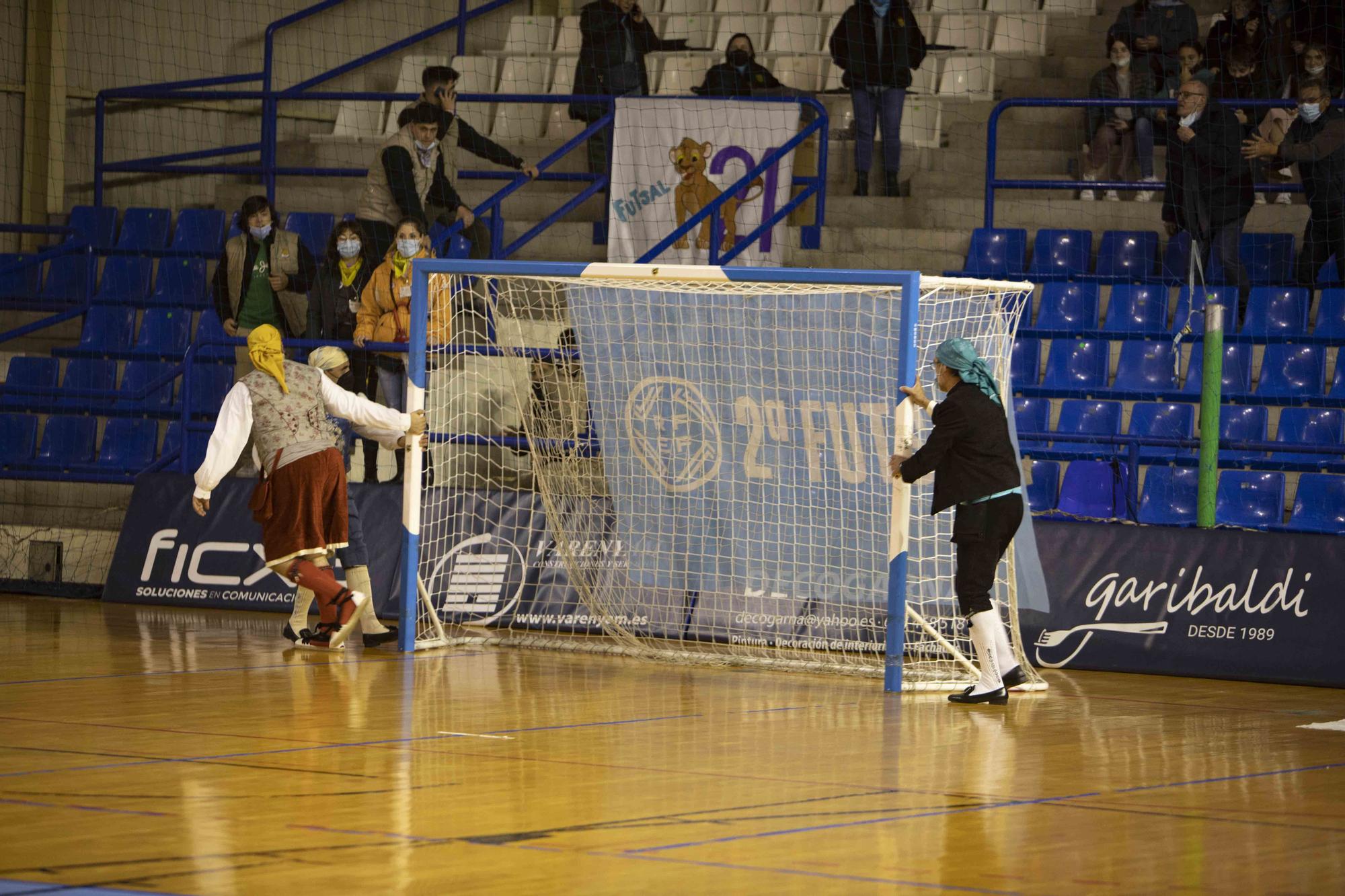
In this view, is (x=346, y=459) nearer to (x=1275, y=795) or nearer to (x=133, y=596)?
(x=133, y=596)

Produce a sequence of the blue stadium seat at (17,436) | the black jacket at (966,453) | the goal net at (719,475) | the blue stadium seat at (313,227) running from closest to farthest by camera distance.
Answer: the black jacket at (966,453) → the goal net at (719,475) → the blue stadium seat at (17,436) → the blue stadium seat at (313,227)

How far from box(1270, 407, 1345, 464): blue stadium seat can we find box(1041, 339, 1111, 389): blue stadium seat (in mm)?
1435

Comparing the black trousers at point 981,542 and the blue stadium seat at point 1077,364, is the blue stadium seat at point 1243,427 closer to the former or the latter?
the blue stadium seat at point 1077,364

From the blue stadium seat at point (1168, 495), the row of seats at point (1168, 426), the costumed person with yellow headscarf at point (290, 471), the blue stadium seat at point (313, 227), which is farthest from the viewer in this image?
the blue stadium seat at point (313, 227)

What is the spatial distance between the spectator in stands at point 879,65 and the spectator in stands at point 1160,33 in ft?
6.02

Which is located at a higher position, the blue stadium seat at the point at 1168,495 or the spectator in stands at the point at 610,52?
the spectator in stands at the point at 610,52

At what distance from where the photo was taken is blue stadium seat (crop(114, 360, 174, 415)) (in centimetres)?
1627

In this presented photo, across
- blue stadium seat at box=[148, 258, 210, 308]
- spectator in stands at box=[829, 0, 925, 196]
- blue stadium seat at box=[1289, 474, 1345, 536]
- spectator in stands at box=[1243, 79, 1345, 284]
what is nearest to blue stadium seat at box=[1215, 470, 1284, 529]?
blue stadium seat at box=[1289, 474, 1345, 536]

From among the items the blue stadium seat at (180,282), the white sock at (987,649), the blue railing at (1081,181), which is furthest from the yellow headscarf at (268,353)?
the blue railing at (1081,181)

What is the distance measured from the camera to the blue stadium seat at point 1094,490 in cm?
1323

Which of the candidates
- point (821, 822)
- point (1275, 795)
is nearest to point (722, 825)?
point (821, 822)

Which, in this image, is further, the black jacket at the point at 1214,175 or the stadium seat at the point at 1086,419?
the black jacket at the point at 1214,175

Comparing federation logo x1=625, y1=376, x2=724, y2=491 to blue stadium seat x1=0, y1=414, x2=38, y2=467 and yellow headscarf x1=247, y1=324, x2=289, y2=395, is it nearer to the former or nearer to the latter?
yellow headscarf x1=247, y1=324, x2=289, y2=395

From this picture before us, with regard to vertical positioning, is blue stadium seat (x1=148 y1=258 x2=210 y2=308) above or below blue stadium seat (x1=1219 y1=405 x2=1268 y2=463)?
above
